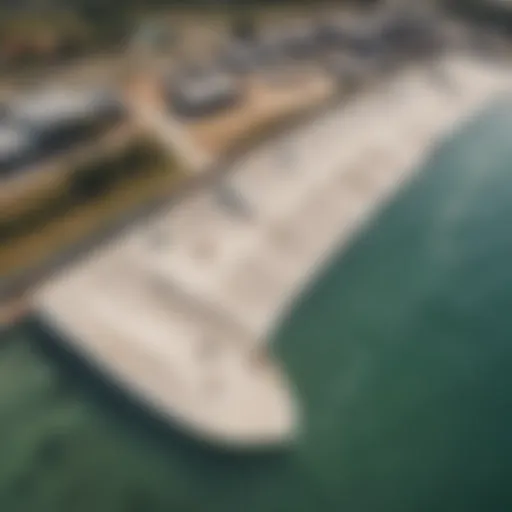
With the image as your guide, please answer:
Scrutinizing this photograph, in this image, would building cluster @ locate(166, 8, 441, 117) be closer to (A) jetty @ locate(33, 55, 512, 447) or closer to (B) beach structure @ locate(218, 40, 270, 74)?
(B) beach structure @ locate(218, 40, 270, 74)

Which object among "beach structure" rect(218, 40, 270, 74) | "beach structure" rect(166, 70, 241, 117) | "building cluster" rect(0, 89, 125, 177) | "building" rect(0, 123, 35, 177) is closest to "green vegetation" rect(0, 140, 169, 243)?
"building cluster" rect(0, 89, 125, 177)

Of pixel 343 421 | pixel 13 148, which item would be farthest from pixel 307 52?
pixel 343 421

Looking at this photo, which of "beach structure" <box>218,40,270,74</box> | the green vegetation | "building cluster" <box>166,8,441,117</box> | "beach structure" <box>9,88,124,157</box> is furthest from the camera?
"beach structure" <box>218,40,270,74</box>

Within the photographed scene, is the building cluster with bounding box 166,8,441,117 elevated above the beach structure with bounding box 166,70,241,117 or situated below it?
above

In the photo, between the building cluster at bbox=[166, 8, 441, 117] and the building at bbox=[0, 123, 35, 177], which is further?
the building cluster at bbox=[166, 8, 441, 117]

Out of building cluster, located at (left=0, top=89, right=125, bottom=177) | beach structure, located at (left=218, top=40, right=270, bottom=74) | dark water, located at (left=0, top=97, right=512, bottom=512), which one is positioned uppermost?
beach structure, located at (left=218, top=40, right=270, bottom=74)

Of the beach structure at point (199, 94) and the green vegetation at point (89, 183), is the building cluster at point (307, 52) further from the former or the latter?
the green vegetation at point (89, 183)

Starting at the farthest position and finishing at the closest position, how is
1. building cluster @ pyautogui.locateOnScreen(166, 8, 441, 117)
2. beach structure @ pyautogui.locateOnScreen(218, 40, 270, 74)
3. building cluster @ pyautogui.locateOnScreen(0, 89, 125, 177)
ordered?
beach structure @ pyautogui.locateOnScreen(218, 40, 270, 74), building cluster @ pyautogui.locateOnScreen(166, 8, 441, 117), building cluster @ pyautogui.locateOnScreen(0, 89, 125, 177)
